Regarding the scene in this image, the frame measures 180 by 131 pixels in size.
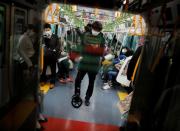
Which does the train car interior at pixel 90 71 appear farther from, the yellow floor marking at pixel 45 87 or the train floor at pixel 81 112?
the yellow floor marking at pixel 45 87

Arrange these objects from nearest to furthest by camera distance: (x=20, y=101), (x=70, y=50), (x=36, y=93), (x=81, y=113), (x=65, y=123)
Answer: (x=36, y=93)
(x=20, y=101)
(x=65, y=123)
(x=81, y=113)
(x=70, y=50)

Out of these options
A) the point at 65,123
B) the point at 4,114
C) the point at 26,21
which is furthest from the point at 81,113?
the point at 26,21

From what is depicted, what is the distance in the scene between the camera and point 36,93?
342cm

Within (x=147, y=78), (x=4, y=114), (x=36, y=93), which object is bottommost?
(x=4, y=114)

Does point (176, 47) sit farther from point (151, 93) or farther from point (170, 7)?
point (151, 93)

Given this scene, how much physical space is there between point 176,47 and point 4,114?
2.54 metres

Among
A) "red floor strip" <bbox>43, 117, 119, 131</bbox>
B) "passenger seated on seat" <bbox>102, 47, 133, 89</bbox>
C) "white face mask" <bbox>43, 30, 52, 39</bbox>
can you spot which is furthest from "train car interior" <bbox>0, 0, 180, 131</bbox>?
"passenger seated on seat" <bbox>102, 47, 133, 89</bbox>

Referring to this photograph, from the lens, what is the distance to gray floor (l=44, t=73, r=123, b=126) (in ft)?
14.1

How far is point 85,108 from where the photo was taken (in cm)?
481

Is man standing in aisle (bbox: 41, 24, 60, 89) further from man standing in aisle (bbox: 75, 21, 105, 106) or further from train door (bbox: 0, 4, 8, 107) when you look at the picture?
train door (bbox: 0, 4, 8, 107)

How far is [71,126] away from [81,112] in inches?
28.2

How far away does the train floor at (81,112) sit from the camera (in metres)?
3.94

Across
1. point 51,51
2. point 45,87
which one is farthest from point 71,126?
point 51,51

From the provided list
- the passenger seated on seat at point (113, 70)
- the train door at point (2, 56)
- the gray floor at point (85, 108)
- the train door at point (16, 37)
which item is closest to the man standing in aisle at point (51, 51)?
the gray floor at point (85, 108)
